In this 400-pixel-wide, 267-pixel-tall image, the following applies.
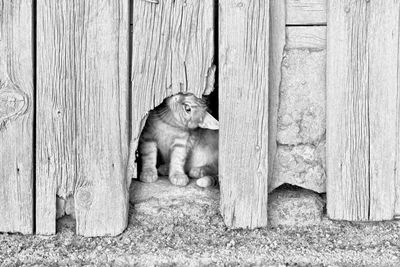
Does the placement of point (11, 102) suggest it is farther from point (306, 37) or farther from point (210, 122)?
point (306, 37)

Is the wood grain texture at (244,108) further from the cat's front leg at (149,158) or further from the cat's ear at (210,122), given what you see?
the cat's front leg at (149,158)

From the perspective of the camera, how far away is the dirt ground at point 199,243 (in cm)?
273

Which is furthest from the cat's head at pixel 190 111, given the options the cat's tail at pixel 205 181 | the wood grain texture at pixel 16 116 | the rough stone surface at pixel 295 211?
the wood grain texture at pixel 16 116

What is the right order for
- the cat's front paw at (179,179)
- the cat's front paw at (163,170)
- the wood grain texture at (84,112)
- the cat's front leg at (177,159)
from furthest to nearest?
the cat's front paw at (163,170)
the cat's front leg at (177,159)
the cat's front paw at (179,179)
the wood grain texture at (84,112)

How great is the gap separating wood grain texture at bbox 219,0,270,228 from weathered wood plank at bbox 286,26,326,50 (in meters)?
0.14

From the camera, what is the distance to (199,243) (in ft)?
9.13

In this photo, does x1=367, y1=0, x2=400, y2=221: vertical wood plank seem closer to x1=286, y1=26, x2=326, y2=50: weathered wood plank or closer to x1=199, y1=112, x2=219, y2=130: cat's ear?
x1=286, y1=26, x2=326, y2=50: weathered wood plank

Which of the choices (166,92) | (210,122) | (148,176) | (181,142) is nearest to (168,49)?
(166,92)

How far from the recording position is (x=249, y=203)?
276cm

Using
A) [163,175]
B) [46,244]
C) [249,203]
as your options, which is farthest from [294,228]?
[46,244]

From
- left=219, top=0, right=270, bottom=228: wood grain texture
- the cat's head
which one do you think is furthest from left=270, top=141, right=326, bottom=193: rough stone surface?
the cat's head

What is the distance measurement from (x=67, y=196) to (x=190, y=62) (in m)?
0.83

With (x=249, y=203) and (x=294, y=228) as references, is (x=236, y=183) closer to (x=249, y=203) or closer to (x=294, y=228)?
(x=249, y=203)

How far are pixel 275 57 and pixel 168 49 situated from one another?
486 millimetres
